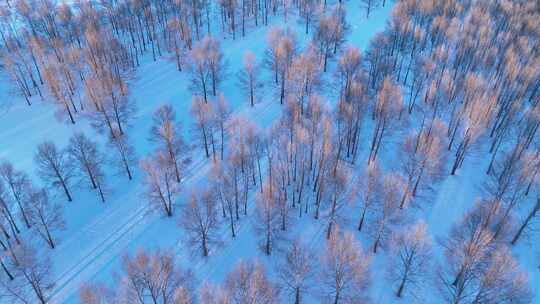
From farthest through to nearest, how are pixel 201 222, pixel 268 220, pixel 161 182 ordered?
pixel 161 182, pixel 268 220, pixel 201 222

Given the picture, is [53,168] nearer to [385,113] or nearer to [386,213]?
[386,213]

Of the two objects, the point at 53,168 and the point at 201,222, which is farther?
the point at 53,168

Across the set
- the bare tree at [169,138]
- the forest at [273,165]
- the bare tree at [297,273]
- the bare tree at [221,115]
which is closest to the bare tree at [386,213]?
the forest at [273,165]

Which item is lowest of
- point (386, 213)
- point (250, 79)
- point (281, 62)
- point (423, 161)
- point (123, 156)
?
point (123, 156)

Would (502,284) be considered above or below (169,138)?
below

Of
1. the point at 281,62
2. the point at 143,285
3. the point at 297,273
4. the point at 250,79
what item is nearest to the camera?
the point at 143,285

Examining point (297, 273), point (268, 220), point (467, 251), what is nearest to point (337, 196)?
point (268, 220)

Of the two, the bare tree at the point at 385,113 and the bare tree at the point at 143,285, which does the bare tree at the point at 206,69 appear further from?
the bare tree at the point at 143,285
